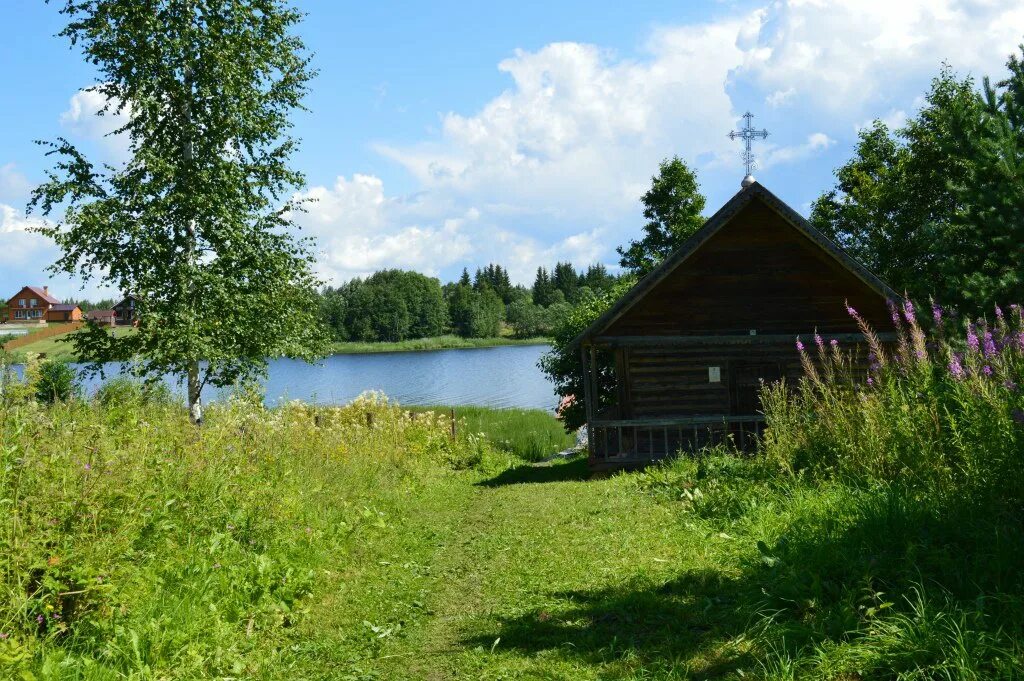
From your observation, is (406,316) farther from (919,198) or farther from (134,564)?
(134,564)

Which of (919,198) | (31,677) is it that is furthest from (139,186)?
(919,198)

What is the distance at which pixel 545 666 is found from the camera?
5.53 m

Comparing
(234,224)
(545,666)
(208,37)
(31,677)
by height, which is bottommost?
(545,666)

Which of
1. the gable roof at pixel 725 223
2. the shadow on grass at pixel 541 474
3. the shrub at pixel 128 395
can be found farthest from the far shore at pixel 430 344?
the shrub at pixel 128 395

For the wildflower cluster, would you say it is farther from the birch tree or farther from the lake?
the lake

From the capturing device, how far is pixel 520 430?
25297 mm

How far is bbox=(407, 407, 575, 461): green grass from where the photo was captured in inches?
922

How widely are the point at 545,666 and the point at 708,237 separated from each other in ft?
42.2

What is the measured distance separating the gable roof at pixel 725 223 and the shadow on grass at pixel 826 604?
33.4 ft

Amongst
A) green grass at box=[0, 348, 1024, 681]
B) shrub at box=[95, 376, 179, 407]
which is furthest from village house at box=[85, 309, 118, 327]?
green grass at box=[0, 348, 1024, 681]

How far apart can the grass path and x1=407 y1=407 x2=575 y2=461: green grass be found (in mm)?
11937

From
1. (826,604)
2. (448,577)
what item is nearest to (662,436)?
(448,577)

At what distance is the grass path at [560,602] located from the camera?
5.55m

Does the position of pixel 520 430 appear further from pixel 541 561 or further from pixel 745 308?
pixel 541 561
